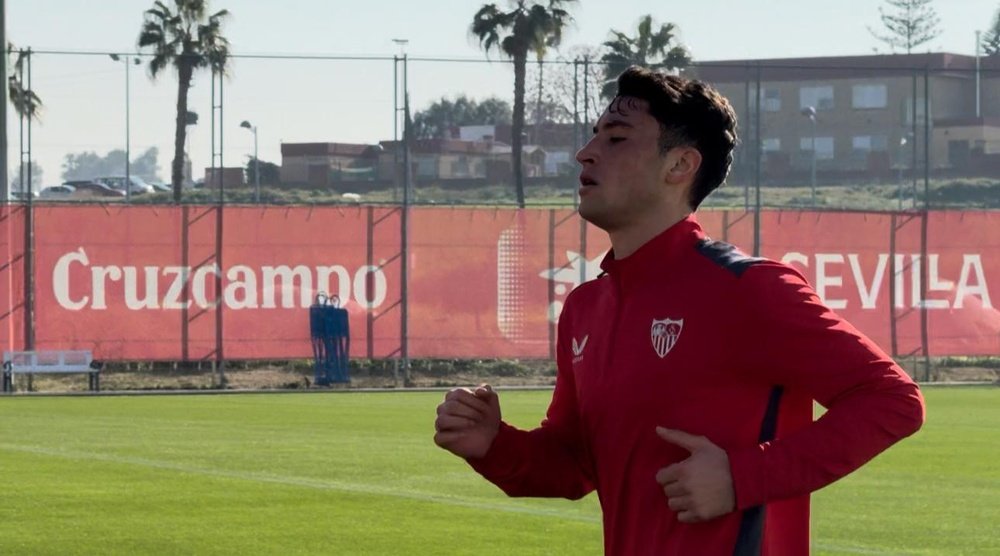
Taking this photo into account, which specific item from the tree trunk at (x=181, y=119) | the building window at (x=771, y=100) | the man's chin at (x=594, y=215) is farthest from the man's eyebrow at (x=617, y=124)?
the building window at (x=771, y=100)

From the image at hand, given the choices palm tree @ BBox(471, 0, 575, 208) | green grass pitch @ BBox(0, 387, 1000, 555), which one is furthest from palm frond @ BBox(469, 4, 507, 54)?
green grass pitch @ BBox(0, 387, 1000, 555)

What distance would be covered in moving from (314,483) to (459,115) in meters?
23.5

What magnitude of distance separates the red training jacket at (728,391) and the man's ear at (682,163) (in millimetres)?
107

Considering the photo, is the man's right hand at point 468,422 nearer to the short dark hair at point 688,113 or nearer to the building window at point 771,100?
the short dark hair at point 688,113

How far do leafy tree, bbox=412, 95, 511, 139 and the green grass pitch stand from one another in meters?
13.0

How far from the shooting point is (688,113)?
14.8 ft

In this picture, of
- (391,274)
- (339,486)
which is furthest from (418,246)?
(339,486)

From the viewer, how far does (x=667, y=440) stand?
4.16 meters

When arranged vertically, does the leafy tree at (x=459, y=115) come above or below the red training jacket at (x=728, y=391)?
above

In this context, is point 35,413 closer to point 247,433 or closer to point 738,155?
point 247,433

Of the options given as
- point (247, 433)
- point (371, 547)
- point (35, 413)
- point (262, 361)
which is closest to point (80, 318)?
point (262, 361)

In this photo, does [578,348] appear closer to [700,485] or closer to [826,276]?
A: [700,485]

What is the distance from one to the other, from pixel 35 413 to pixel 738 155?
61.1 ft

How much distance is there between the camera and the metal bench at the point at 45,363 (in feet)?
98.7
